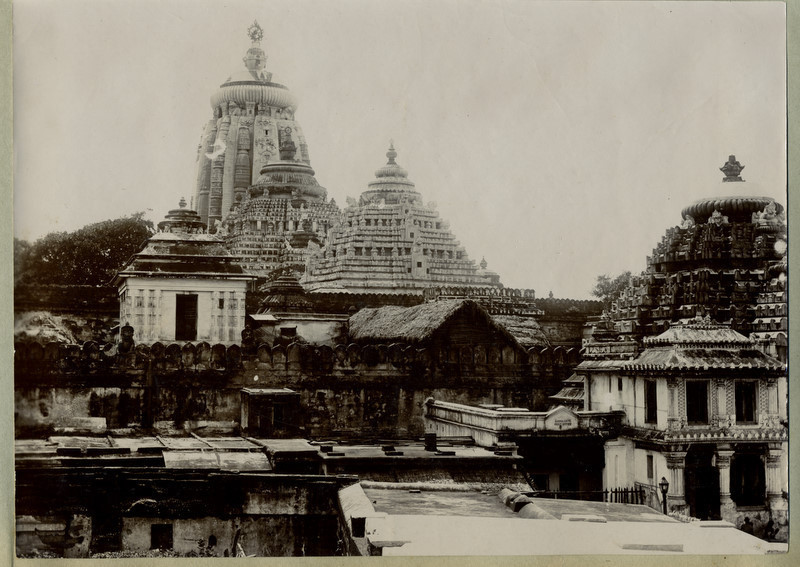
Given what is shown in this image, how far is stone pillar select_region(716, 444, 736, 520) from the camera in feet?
56.0

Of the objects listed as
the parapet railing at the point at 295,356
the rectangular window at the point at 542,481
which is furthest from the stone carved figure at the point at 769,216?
the rectangular window at the point at 542,481

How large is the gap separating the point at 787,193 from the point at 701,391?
10.7 feet

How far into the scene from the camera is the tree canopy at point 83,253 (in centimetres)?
1552

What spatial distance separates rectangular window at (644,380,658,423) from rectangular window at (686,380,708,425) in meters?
0.51

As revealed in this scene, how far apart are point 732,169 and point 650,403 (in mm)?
3542

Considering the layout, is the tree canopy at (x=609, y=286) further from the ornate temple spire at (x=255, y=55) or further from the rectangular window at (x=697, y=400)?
the ornate temple spire at (x=255, y=55)

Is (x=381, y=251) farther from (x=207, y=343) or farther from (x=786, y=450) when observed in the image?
(x=786, y=450)

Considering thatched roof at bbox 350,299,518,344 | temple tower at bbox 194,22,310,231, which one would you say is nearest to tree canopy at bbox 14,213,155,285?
thatched roof at bbox 350,299,518,344

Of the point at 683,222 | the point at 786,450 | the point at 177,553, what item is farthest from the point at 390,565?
the point at 683,222

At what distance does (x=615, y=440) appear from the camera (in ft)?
60.6

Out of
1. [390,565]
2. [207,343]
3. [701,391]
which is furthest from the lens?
[207,343]

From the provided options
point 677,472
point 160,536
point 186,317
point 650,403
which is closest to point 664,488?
point 677,472

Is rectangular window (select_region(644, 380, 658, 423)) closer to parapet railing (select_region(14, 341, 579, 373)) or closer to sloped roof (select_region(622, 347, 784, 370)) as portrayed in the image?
sloped roof (select_region(622, 347, 784, 370))

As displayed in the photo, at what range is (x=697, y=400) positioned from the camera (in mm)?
17547
